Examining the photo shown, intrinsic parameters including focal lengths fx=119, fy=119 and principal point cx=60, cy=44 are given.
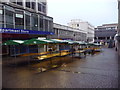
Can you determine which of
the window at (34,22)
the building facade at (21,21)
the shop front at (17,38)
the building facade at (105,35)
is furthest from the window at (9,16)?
the building facade at (105,35)

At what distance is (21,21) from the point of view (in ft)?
67.5

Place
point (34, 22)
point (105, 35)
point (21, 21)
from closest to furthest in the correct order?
point (21, 21)
point (34, 22)
point (105, 35)

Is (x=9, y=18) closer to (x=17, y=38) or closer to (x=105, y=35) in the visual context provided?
(x=17, y=38)

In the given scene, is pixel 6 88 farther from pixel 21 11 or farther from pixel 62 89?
pixel 21 11

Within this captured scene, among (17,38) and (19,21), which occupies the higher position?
(19,21)

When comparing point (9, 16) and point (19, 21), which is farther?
point (19, 21)

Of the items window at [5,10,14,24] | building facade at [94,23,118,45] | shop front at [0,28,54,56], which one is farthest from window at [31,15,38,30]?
building facade at [94,23,118,45]

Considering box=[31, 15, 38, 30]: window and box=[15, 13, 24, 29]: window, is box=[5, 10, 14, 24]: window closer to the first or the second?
box=[15, 13, 24, 29]: window

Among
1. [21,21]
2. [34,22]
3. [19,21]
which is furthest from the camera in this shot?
[34,22]

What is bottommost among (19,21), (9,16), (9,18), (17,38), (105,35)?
(17,38)

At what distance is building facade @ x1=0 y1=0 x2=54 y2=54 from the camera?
17.4 meters

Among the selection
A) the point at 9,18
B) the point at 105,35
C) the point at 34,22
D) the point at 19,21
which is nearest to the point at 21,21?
the point at 19,21

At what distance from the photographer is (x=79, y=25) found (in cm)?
6494

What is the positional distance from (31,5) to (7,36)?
10130mm
